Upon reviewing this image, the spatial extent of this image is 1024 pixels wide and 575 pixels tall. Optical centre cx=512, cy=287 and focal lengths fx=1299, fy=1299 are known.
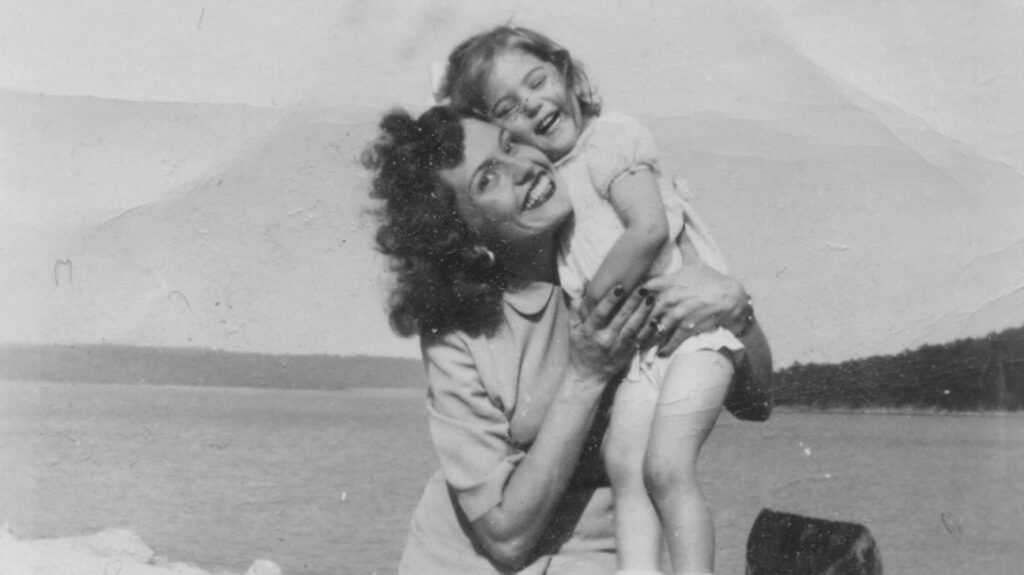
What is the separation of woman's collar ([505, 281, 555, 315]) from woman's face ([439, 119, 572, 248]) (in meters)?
0.11

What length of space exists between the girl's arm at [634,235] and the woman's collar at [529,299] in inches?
4.1

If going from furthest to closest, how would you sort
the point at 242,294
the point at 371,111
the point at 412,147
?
the point at 242,294
the point at 371,111
the point at 412,147

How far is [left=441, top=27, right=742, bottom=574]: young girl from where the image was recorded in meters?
2.43

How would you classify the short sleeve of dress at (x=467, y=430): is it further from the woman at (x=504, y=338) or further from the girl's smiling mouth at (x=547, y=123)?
the girl's smiling mouth at (x=547, y=123)

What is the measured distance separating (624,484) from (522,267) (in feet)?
1.56

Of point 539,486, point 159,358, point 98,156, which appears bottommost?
point 159,358

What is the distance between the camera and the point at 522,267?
2600mm

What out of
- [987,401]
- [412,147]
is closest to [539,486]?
[412,147]

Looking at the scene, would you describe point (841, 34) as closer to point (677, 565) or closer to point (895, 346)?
point (895, 346)

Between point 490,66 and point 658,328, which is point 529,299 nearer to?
point 658,328

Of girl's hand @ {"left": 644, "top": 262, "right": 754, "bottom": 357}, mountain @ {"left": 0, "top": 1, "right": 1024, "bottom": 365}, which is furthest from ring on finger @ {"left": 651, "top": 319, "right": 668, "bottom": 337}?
mountain @ {"left": 0, "top": 1, "right": 1024, "bottom": 365}

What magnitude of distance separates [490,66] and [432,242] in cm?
37

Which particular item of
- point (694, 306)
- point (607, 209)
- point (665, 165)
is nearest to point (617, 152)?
point (607, 209)

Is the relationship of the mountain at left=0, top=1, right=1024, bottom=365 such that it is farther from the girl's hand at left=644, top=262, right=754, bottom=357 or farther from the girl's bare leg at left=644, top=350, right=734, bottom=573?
the girl's bare leg at left=644, top=350, right=734, bottom=573
